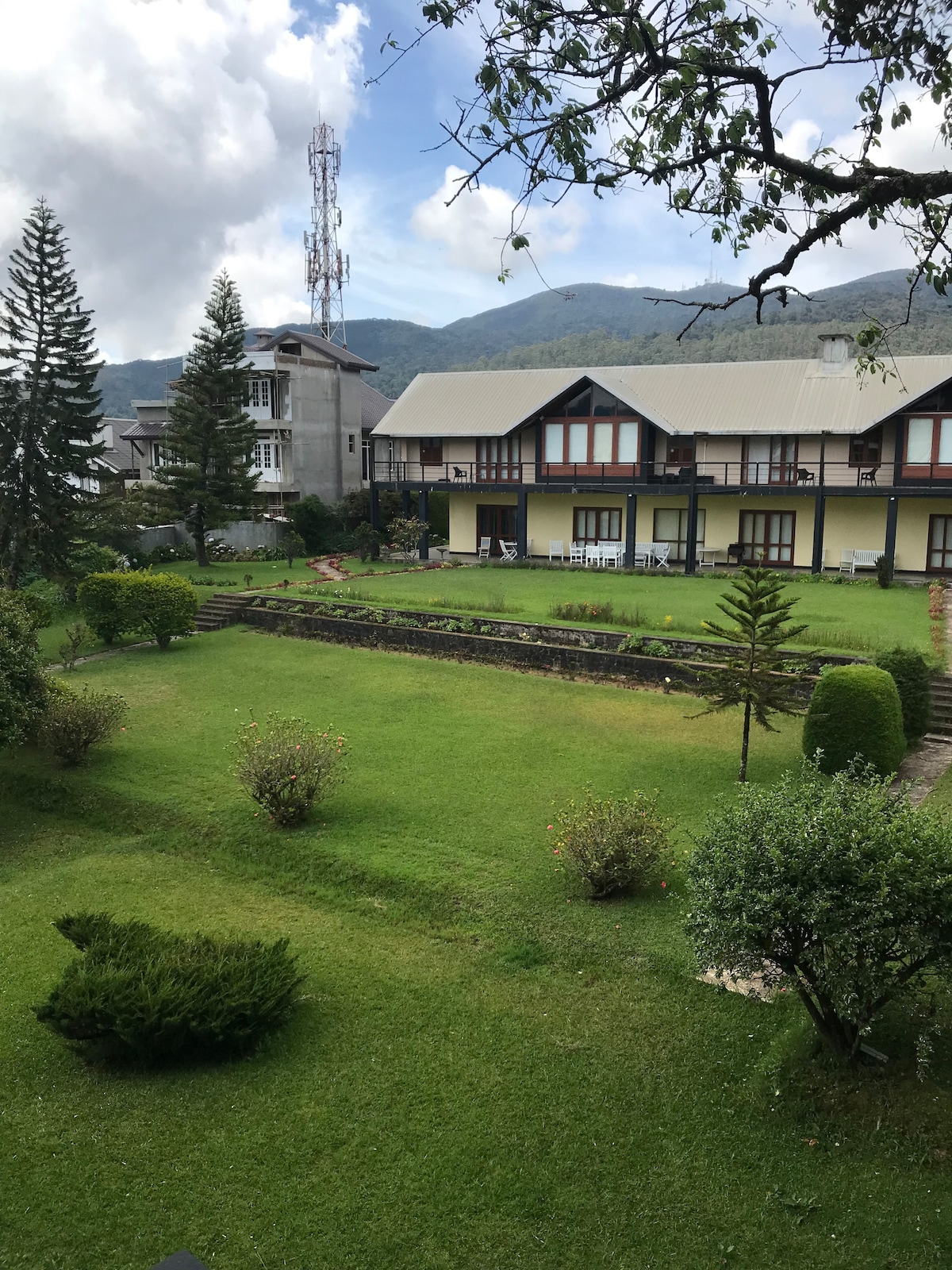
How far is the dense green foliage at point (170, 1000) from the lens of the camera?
277 inches

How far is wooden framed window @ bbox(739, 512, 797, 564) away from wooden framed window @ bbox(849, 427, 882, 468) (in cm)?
243

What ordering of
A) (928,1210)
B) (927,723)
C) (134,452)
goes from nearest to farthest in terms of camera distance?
(928,1210)
(927,723)
(134,452)

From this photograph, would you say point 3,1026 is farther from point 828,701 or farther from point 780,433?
point 780,433

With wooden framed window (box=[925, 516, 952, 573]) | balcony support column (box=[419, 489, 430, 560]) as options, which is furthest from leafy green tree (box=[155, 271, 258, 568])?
wooden framed window (box=[925, 516, 952, 573])

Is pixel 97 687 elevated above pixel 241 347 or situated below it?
below

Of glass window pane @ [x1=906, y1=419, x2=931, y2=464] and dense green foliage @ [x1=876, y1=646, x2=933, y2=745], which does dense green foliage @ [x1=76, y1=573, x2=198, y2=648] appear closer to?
dense green foliage @ [x1=876, y1=646, x2=933, y2=745]

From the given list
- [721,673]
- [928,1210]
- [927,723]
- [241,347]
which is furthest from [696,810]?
[241,347]

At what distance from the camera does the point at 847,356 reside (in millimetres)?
31891

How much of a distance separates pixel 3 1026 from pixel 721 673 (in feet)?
29.1

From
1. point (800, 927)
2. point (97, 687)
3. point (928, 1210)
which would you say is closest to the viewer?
point (928, 1210)

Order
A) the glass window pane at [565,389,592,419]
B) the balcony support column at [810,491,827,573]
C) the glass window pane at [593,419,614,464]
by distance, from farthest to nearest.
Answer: the glass window pane at [565,389,592,419]
the glass window pane at [593,419,614,464]
the balcony support column at [810,491,827,573]

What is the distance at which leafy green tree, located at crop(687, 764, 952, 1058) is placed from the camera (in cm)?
570

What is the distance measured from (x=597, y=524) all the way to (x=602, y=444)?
284 centimetres

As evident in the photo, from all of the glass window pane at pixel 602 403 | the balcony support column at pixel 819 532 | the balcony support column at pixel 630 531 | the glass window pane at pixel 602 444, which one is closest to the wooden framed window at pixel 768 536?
the balcony support column at pixel 819 532
